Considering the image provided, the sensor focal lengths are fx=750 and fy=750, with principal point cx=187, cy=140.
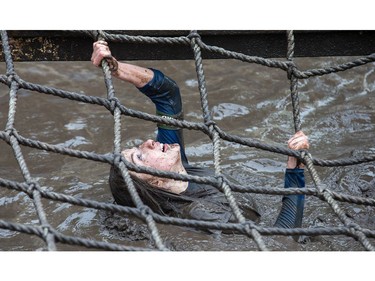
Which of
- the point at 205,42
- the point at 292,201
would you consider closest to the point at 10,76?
the point at 205,42

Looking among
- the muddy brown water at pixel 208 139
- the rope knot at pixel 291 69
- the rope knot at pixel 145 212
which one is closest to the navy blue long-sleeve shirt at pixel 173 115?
the muddy brown water at pixel 208 139

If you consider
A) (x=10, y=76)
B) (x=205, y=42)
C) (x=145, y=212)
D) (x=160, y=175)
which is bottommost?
(x=145, y=212)

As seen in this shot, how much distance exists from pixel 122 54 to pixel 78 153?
74 centimetres

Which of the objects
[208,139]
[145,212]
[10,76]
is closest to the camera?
[145,212]

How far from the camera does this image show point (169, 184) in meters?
2.92

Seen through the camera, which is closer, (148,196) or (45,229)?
(45,229)

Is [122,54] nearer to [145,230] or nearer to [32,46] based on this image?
[32,46]

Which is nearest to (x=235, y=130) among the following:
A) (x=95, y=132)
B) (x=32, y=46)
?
(x=95, y=132)

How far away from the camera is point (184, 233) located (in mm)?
2807

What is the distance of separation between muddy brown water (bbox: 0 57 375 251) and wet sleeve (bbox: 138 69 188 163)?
13.9 inches

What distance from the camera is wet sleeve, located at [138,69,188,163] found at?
2.84 m

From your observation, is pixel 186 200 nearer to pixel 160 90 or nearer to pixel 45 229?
pixel 160 90

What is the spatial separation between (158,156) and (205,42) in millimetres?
478

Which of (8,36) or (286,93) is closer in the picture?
(8,36)
